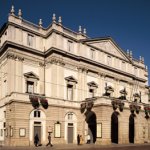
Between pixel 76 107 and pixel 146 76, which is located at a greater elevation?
pixel 146 76

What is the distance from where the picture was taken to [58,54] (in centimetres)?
3772

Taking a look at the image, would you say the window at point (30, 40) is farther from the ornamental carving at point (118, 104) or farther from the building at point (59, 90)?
the ornamental carving at point (118, 104)

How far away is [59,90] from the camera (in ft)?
121

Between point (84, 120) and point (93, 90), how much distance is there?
5.75 m

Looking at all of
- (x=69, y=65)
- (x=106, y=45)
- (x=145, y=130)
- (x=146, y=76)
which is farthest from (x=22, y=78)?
(x=146, y=76)

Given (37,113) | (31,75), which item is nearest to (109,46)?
(31,75)

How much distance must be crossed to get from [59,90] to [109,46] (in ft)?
48.9

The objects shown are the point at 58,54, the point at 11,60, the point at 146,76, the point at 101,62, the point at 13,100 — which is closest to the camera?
the point at 13,100

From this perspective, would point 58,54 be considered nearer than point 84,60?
Yes

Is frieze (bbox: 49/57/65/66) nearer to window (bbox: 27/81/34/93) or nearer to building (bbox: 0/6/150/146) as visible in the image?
building (bbox: 0/6/150/146)

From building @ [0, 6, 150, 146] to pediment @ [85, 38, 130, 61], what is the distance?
18cm

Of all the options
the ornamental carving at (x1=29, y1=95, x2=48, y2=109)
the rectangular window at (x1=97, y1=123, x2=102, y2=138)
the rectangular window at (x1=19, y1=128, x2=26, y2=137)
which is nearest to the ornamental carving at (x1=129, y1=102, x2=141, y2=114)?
the rectangular window at (x1=97, y1=123, x2=102, y2=138)

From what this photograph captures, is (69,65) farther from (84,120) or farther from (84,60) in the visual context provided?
(84,120)

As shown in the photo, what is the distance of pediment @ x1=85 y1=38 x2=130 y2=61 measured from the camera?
143ft
